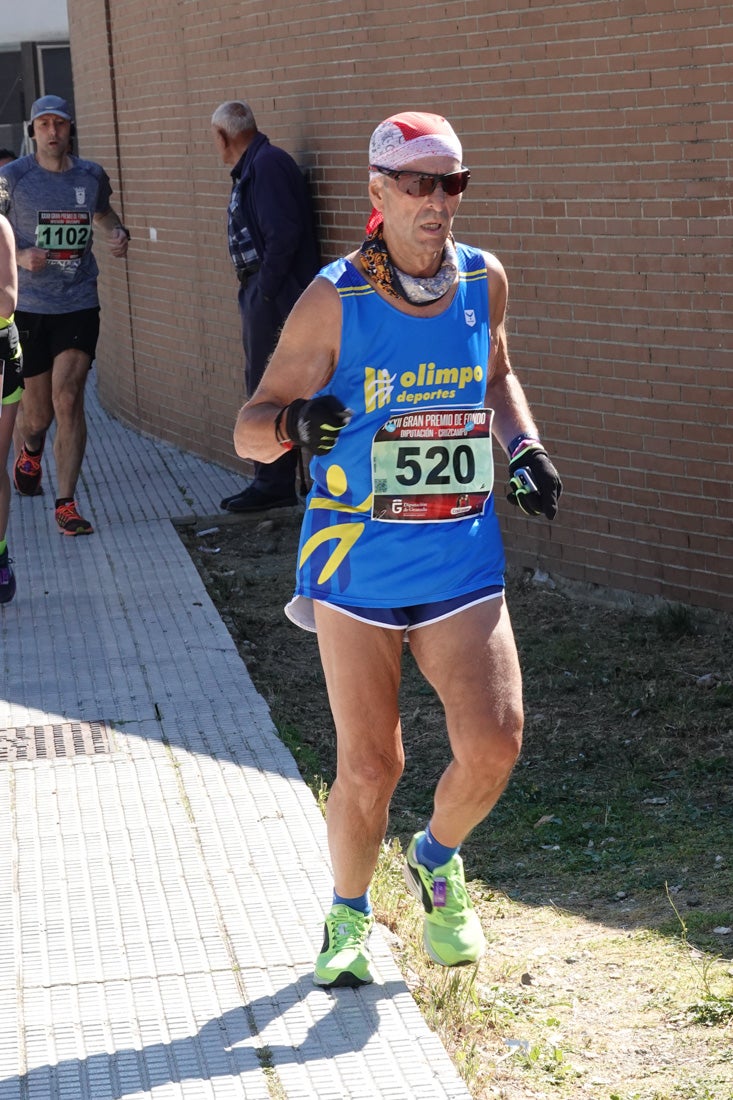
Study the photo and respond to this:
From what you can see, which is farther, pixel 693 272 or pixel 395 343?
pixel 693 272

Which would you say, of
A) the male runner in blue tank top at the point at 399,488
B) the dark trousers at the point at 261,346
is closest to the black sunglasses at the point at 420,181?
the male runner in blue tank top at the point at 399,488

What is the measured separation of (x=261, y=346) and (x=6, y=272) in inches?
130

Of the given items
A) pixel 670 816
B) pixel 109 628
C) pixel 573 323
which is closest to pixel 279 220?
pixel 573 323

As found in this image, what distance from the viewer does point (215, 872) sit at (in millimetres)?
4734

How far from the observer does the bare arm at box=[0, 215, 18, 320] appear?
6504 millimetres

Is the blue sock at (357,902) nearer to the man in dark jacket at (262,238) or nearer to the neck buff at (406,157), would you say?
the neck buff at (406,157)

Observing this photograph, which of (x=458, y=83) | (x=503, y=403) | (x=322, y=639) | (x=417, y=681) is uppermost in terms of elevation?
(x=458, y=83)

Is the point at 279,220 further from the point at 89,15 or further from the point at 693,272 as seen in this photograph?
the point at 89,15

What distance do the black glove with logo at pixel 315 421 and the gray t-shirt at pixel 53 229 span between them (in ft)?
18.6

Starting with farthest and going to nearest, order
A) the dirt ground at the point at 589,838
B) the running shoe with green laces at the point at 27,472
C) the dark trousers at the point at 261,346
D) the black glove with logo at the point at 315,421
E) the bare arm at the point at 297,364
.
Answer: the running shoe with green laces at the point at 27,472, the dark trousers at the point at 261,346, the dirt ground at the point at 589,838, the bare arm at the point at 297,364, the black glove with logo at the point at 315,421

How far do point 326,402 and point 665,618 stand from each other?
3.93 m

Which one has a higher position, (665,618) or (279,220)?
(279,220)

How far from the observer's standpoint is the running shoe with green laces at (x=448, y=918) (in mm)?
4027

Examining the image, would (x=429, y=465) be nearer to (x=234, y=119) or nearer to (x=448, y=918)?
(x=448, y=918)
